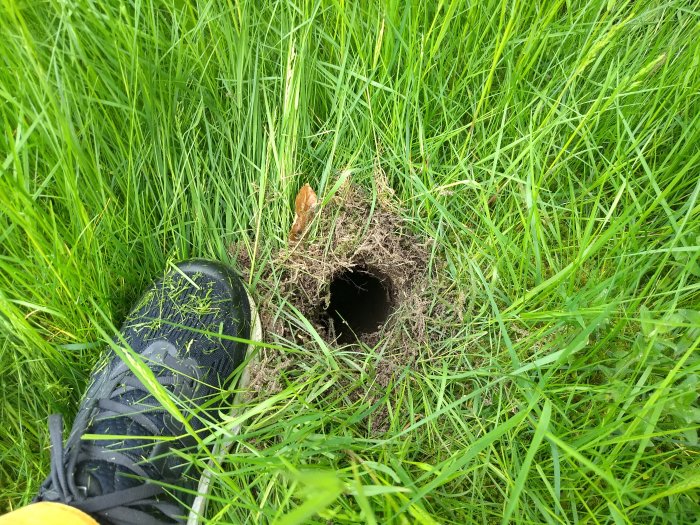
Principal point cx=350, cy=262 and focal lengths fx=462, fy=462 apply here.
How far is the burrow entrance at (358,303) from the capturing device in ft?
4.90

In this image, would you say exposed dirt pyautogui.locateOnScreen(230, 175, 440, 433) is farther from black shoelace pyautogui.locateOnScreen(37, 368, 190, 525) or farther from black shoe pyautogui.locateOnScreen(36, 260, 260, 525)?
black shoelace pyautogui.locateOnScreen(37, 368, 190, 525)

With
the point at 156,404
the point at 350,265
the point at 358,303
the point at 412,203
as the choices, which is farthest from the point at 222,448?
the point at 412,203

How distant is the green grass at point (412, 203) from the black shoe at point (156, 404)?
98 millimetres

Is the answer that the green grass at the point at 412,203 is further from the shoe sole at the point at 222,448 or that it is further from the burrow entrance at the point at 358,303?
the burrow entrance at the point at 358,303

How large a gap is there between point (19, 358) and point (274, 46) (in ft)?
3.63

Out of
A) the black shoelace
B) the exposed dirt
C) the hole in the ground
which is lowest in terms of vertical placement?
the black shoelace

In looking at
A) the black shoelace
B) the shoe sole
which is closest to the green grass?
the shoe sole

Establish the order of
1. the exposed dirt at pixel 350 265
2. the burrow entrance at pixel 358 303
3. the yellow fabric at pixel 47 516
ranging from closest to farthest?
the yellow fabric at pixel 47 516
the exposed dirt at pixel 350 265
the burrow entrance at pixel 358 303

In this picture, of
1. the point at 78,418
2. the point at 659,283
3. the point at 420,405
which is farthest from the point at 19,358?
the point at 659,283

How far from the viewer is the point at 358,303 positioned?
1602 millimetres

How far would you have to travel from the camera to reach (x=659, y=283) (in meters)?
1.15

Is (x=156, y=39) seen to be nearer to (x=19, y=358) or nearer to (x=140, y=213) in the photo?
(x=140, y=213)

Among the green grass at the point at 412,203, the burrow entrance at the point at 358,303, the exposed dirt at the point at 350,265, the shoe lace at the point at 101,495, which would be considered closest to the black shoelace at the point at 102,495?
the shoe lace at the point at 101,495

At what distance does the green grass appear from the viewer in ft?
3.41
